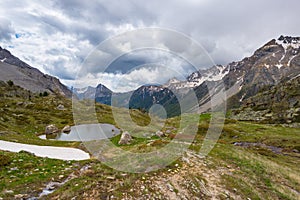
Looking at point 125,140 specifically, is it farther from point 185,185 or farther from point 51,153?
point 185,185

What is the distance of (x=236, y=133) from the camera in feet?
353

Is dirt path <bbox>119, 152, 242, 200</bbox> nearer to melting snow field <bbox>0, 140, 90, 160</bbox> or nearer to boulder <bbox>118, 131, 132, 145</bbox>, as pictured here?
melting snow field <bbox>0, 140, 90, 160</bbox>

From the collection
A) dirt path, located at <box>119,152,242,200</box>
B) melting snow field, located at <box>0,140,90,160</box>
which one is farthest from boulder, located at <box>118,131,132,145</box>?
dirt path, located at <box>119,152,242,200</box>

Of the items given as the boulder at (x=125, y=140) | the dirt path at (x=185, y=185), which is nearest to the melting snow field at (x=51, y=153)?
the boulder at (x=125, y=140)

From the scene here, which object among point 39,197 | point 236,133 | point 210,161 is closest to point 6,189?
point 39,197

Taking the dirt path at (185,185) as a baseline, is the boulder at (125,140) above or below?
above

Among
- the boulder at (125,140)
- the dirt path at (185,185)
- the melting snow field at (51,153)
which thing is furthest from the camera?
the boulder at (125,140)

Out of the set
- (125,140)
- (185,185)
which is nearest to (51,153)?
(125,140)

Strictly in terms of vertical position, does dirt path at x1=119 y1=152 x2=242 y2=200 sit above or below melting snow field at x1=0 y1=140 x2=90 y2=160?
below

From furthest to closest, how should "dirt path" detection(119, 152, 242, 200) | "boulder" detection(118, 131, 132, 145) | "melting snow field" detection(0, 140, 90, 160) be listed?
"boulder" detection(118, 131, 132, 145)
"melting snow field" detection(0, 140, 90, 160)
"dirt path" detection(119, 152, 242, 200)

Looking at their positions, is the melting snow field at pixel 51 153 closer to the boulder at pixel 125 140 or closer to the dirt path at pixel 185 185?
the boulder at pixel 125 140

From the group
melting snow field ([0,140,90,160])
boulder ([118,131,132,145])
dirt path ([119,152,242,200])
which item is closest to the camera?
dirt path ([119,152,242,200])

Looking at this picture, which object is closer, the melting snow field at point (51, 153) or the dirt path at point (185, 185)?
the dirt path at point (185, 185)

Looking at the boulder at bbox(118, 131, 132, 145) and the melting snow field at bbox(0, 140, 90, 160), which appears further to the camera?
the boulder at bbox(118, 131, 132, 145)
